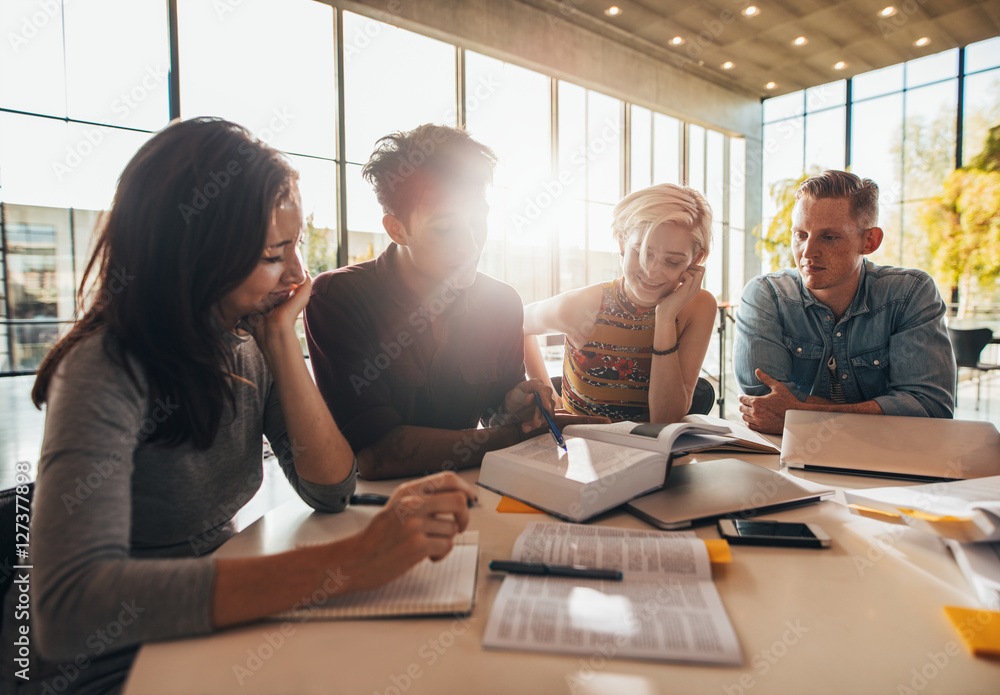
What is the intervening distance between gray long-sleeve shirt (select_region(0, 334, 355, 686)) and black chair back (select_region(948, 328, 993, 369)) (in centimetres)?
719

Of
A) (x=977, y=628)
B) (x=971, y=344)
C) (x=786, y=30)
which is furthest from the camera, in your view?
(x=786, y=30)

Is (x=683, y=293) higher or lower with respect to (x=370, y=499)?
higher

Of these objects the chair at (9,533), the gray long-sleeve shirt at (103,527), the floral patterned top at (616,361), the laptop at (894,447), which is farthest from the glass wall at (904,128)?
the chair at (9,533)

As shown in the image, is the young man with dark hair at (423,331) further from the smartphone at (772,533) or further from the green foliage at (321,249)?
the green foliage at (321,249)

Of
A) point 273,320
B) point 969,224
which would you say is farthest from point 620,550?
point 969,224

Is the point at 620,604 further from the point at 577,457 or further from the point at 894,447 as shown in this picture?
the point at 894,447

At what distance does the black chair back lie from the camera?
5.82 meters

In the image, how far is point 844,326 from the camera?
1900mm

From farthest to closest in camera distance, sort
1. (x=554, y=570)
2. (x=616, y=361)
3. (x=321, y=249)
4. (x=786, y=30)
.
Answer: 1. (x=786, y=30)
2. (x=321, y=249)
3. (x=616, y=361)
4. (x=554, y=570)

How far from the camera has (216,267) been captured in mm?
935

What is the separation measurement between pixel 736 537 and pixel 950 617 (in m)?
0.27

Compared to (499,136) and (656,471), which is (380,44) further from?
(656,471)

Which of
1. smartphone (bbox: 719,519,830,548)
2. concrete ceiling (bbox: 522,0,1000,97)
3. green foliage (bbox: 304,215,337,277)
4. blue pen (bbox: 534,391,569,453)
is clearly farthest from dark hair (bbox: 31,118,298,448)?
concrete ceiling (bbox: 522,0,1000,97)

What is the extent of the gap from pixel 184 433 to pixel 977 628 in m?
1.11
